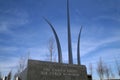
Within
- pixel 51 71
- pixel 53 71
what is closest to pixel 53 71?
pixel 53 71

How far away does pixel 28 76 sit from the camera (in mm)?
7742

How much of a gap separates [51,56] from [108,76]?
874 inches

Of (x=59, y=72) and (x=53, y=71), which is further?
(x=59, y=72)

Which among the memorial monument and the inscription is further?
the inscription

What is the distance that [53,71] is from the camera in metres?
8.52

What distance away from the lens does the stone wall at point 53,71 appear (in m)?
7.95

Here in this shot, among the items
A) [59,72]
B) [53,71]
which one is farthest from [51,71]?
[59,72]

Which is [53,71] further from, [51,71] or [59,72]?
[59,72]

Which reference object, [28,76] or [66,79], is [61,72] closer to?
[66,79]

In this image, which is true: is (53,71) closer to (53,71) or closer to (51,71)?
(53,71)

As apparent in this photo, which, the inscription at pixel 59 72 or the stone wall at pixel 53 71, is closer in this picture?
the stone wall at pixel 53 71

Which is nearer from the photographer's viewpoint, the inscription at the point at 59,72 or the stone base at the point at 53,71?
the stone base at the point at 53,71

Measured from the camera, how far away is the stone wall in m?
7.95

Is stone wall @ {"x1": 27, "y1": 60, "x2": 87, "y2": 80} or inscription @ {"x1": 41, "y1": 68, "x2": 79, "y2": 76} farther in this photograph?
inscription @ {"x1": 41, "y1": 68, "x2": 79, "y2": 76}
